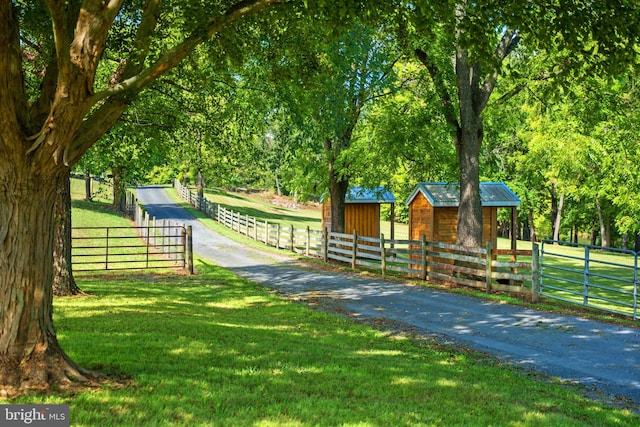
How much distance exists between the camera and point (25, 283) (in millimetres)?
5977

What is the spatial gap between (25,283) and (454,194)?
66.6 feet

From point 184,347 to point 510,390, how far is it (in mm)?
4302

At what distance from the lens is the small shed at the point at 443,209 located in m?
24.3

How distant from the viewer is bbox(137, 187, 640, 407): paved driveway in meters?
8.59

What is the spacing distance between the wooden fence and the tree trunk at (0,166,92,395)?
1180cm

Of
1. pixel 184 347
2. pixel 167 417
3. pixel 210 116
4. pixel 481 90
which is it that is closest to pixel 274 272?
pixel 210 116

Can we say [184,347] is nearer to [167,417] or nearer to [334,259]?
[167,417]

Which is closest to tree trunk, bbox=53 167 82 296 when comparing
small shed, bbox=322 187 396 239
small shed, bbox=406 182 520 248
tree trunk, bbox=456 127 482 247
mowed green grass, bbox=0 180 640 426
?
mowed green grass, bbox=0 180 640 426

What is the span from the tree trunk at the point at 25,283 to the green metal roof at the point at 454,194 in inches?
738

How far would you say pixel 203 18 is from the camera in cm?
736

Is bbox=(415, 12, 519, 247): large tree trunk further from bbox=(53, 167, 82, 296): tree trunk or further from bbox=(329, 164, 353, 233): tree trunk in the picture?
bbox=(53, 167, 82, 296): tree trunk

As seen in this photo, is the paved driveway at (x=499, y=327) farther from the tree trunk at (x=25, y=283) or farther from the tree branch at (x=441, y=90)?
the tree trunk at (x=25, y=283)

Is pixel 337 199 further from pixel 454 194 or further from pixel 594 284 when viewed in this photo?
pixel 594 284

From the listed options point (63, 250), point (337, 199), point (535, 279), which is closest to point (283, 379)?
point (63, 250)
